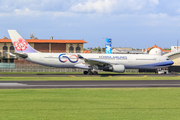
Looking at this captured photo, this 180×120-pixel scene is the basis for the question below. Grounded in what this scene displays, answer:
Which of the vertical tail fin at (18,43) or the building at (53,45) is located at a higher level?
the building at (53,45)

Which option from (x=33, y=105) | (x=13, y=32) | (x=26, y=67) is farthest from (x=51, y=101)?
(x=26, y=67)

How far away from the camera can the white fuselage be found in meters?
38.2

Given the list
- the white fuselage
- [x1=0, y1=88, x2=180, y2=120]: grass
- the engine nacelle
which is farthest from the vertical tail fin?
[x1=0, y1=88, x2=180, y2=120]: grass

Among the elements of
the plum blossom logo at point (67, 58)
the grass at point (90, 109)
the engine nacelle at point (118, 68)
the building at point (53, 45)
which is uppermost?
the building at point (53, 45)

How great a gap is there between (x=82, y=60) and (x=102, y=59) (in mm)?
3545

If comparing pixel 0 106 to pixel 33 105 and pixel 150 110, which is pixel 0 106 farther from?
pixel 150 110

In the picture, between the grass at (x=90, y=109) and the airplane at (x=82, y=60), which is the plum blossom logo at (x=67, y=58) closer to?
the airplane at (x=82, y=60)

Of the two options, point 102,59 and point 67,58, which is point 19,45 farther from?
point 102,59

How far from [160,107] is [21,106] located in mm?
7579

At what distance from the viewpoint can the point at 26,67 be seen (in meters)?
51.7

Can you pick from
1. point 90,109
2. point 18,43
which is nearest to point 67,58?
point 18,43

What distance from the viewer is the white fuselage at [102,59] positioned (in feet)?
125

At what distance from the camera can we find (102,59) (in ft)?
130

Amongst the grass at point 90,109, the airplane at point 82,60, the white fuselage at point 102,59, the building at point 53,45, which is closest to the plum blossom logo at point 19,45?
the airplane at point 82,60
